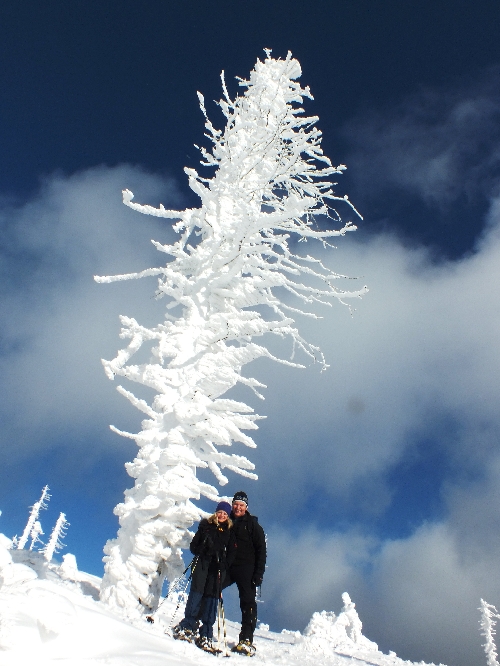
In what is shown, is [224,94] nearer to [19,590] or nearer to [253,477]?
[253,477]

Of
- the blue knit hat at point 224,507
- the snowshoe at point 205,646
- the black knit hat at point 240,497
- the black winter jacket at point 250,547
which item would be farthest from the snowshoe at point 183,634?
the black knit hat at point 240,497

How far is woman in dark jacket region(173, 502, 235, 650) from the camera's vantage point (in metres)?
6.06

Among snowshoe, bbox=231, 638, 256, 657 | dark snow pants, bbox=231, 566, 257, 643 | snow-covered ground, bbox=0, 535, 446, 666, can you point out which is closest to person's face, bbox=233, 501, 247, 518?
dark snow pants, bbox=231, 566, 257, 643

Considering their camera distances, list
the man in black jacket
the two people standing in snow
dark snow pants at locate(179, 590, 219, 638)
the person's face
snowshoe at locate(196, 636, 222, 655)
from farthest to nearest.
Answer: the person's face
the man in black jacket
the two people standing in snow
dark snow pants at locate(179, 590, 219, 638)
snowshoe at locate(196, 636, 222, 655)

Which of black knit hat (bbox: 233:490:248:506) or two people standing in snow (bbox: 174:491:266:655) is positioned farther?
black knit hat (bbox: 233:490:248:506)

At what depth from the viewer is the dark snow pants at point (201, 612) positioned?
598 cm

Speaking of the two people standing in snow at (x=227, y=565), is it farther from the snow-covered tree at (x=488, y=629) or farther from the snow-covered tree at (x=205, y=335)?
the snow-covered tree at (x=488, y=629)

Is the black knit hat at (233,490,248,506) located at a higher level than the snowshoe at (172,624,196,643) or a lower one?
higher

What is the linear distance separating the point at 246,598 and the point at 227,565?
627mm

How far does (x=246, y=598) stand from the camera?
6594 millimetres

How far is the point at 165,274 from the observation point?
361 inches

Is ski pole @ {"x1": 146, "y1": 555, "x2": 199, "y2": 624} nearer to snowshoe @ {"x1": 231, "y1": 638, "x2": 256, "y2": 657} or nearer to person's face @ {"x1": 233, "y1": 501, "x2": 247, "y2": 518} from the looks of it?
person's face @ {"x1": 233, "y1": 501, "x2": 247, "y2": 518}

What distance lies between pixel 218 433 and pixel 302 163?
7.91 metres

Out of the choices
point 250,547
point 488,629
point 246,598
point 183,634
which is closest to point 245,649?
point 246,598
